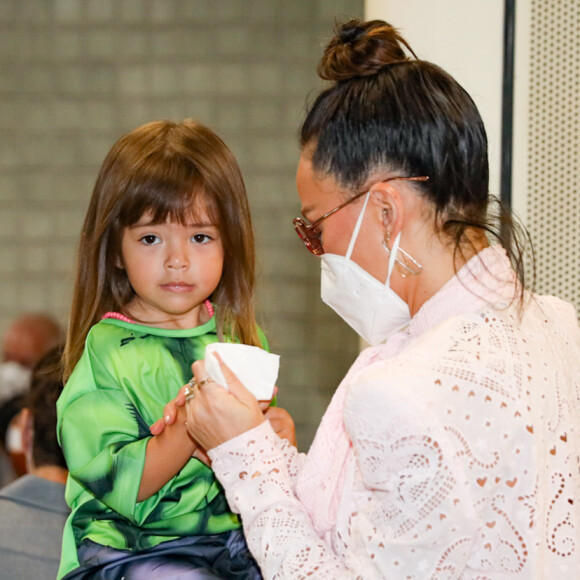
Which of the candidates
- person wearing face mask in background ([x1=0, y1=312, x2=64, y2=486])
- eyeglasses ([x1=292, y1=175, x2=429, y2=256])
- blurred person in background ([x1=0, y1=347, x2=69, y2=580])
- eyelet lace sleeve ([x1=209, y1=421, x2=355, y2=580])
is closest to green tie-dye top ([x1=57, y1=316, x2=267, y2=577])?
eyelet lace sleeve ([x1=209, y1=421, x2=355, y2=580])

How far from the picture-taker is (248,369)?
1566mm

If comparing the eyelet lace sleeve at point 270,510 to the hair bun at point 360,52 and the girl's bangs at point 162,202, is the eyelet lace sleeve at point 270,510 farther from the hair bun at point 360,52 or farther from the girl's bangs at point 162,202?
the hair bun at point 360,52

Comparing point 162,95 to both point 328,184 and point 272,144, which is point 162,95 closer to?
point 272,144

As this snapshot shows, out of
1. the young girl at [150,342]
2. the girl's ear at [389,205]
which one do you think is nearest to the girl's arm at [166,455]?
the young girl at [150,342]

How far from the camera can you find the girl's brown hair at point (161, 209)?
1784 mm

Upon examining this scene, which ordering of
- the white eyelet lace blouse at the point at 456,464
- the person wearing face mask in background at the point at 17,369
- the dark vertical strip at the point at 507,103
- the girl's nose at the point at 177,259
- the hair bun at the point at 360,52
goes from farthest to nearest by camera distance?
the person wearing face mask in background at the point at 17,369, the dark vertical strip at the point at 507,103, the girl's nose at the point at 177,259, the hair bun at the point at 360,52, the white eyelet lace blouse at the point at 456,464

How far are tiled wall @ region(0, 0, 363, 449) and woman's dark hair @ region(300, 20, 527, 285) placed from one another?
2.83 meters

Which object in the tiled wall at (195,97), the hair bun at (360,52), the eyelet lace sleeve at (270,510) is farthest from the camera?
the tiled wall at (195,97)

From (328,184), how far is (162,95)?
3039 millimetres

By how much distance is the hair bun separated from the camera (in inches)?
56.9

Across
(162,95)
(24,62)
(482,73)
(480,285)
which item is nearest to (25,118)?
(24,62)

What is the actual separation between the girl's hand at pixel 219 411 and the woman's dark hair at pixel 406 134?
0.42 metres

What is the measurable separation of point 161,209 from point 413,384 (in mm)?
781

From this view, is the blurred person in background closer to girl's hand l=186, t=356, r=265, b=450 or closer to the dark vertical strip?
girl's hand l=186, t=356, r=265, b=450
